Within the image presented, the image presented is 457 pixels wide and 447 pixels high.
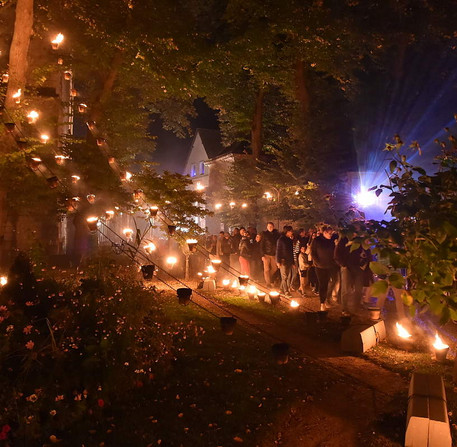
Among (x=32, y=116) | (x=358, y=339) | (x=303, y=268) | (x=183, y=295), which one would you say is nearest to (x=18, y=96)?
(x=32, y=116)

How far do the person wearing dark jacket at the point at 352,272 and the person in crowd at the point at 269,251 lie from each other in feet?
9.98

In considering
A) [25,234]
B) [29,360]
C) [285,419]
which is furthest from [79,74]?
[285,419]

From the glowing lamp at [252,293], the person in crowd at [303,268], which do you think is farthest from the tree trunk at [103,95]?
the person in crowd at [303,268]

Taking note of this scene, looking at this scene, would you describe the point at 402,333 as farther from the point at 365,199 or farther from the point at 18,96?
the point at 365,199

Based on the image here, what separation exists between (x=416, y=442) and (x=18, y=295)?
5627 millimetres

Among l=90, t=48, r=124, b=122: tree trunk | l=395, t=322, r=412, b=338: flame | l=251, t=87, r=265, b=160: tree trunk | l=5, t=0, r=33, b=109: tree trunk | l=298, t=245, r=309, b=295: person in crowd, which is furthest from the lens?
l=251, t=87, r=265, b=160: tree trunk

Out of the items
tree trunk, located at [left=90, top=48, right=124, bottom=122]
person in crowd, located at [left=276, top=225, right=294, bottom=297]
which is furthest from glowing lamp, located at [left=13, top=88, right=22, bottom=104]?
person in crowd, located at [left=276, top=225, right=294, bottom=297]

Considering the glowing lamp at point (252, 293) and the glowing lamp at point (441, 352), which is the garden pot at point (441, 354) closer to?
the glowing lamp at point (441, 352)

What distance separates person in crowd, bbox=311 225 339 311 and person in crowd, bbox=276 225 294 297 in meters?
1.74

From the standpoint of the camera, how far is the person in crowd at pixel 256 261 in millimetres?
14391

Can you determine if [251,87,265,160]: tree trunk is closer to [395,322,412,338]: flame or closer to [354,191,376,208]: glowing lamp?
[354,191,376,208]: glowing lamp

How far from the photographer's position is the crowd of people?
10.8m

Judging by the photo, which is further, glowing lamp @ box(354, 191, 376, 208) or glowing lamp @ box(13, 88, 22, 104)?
glowing lamp @ box(354, 191, 376, 208)

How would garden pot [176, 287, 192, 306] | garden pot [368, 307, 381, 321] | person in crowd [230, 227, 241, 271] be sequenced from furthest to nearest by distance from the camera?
person in crowd [230, 227, 241, 271]
garden pot [368, 307, 381, 321]
garden pot [176, 287, 192, 306]
